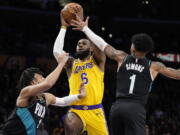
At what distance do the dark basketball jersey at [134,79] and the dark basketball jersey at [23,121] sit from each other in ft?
3.74

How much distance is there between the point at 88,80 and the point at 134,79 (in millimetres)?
1836

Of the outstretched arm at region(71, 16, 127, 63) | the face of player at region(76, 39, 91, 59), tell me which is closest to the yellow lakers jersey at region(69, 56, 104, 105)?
the face of player at region(76, 39, 91, 59)

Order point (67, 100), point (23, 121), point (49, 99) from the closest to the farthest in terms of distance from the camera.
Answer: point (23, 121) → point (49, 99) → point (67, 100)

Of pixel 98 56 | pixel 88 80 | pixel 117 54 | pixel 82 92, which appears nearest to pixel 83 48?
pixel 98 56

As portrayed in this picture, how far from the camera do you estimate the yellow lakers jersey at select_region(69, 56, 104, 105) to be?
647cm

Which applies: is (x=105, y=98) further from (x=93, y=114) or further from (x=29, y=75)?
(x=29, y=75)

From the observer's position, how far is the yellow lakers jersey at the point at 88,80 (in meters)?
6.47

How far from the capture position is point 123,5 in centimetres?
1705

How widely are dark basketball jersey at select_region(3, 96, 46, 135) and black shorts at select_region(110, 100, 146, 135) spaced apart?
1053mm

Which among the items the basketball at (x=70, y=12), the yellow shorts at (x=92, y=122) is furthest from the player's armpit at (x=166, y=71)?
the basketball at (x=70, y=12)

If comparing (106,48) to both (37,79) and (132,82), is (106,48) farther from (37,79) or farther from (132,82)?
(37,79)

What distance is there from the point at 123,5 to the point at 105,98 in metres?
4.63

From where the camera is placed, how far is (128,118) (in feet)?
15.4

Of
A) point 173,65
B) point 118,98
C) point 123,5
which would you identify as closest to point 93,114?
point 118,98
